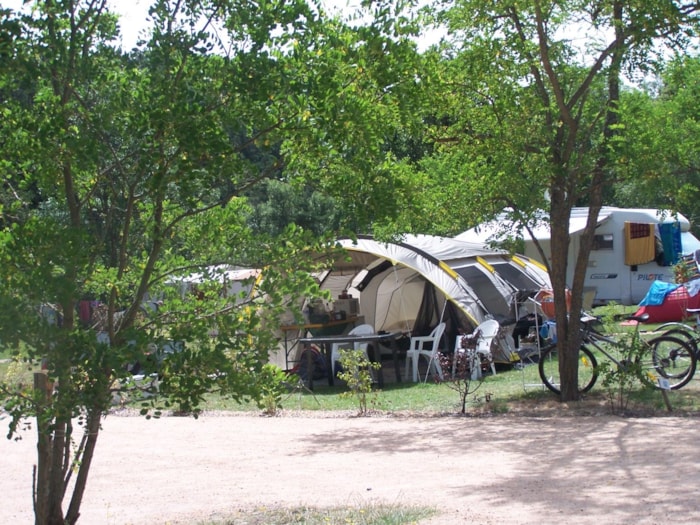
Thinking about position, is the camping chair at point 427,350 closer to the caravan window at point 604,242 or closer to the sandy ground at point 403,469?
the sandy ground at point 403,469

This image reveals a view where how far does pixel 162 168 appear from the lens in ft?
14.4

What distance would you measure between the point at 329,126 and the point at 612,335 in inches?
315

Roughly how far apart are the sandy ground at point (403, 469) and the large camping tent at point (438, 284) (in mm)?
4146

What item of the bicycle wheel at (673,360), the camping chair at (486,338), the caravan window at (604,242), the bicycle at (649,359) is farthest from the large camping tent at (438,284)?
the caravan window at (604,242)

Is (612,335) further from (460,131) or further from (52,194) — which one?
(52,194)

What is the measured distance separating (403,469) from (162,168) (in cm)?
401

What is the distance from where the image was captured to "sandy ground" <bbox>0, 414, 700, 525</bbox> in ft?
19.4

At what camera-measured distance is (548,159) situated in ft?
33.8

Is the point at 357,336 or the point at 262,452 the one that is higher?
the point at 357,336

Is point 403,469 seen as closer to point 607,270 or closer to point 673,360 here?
point 673,360

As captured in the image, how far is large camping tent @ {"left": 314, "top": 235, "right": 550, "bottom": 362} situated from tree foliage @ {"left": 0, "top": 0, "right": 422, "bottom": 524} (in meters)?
8.60

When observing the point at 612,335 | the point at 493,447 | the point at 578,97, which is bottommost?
the point at 493,447

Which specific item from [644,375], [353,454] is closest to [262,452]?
[353,454]

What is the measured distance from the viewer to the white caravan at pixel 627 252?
66.7ft
